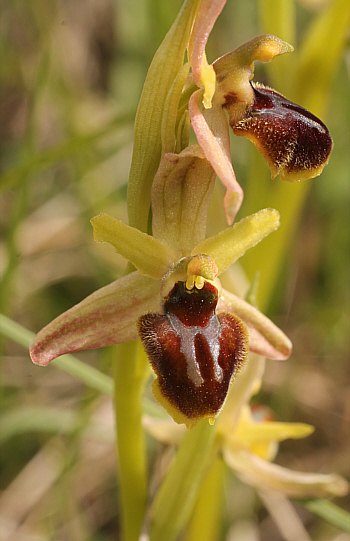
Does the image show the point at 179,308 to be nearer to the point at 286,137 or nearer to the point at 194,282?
the point at 194,282

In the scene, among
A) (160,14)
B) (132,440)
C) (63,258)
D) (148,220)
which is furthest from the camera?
(63,258)

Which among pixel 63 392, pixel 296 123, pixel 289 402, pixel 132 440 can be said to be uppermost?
pixel 296 123

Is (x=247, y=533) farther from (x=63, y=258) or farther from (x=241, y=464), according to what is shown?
(x=63, y=258)

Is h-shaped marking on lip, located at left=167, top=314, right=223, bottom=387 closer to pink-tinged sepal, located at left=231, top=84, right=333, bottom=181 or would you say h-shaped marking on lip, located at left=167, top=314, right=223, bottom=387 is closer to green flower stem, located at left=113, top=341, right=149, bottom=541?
green flower stem, located at left=113, top=341, right=149, bottom=541

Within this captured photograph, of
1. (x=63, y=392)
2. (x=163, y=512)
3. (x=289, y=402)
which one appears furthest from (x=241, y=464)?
(x=63, y=392)

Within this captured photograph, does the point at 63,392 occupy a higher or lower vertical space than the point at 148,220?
lower

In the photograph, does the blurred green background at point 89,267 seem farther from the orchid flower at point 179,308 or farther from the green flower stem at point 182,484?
the orchid flower at point 179,308

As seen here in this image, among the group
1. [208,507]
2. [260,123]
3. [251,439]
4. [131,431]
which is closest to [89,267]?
[208,507]

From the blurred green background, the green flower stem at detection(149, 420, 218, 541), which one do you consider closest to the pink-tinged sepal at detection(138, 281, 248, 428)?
the green flower stem at detection(149, 420, 218, 541)
